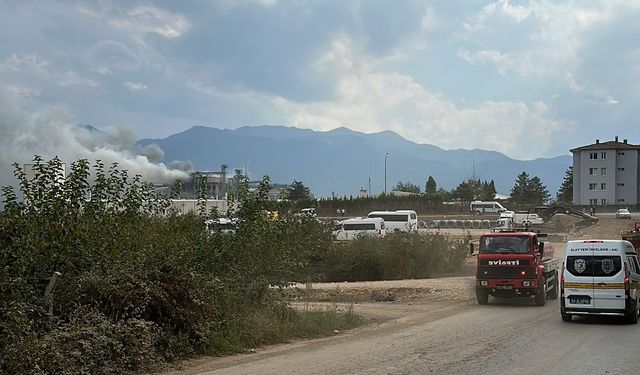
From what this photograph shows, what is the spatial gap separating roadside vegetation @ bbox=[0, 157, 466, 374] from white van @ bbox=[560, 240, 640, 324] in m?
6.58

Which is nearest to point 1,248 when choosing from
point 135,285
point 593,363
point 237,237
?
point 135,285

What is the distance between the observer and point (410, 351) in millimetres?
15836

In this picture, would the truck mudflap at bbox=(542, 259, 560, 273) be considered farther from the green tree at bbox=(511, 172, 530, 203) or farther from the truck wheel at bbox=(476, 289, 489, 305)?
the green tree at bbox=(511, 172, 530, 203)

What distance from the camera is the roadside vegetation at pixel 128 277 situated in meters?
12.6

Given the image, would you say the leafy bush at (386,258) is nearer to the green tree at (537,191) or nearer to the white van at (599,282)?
the white van at (599,282)

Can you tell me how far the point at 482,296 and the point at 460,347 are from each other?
1011 cm

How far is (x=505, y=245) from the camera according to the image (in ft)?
84.5

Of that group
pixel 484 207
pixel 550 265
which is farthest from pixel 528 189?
pixel 550 265

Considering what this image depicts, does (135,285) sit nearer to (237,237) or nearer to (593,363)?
(237,237)

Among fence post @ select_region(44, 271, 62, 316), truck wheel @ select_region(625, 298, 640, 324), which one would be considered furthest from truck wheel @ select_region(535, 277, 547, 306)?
fence post @ select_region(44, 271, 62, 316)

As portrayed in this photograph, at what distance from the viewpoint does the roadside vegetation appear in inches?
498

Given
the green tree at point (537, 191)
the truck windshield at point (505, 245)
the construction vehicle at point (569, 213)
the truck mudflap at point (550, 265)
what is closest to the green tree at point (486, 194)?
the green tree at point (537, 191)

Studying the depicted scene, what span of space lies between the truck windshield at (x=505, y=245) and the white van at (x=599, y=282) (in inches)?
165

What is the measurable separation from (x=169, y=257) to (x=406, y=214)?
5951 cm
